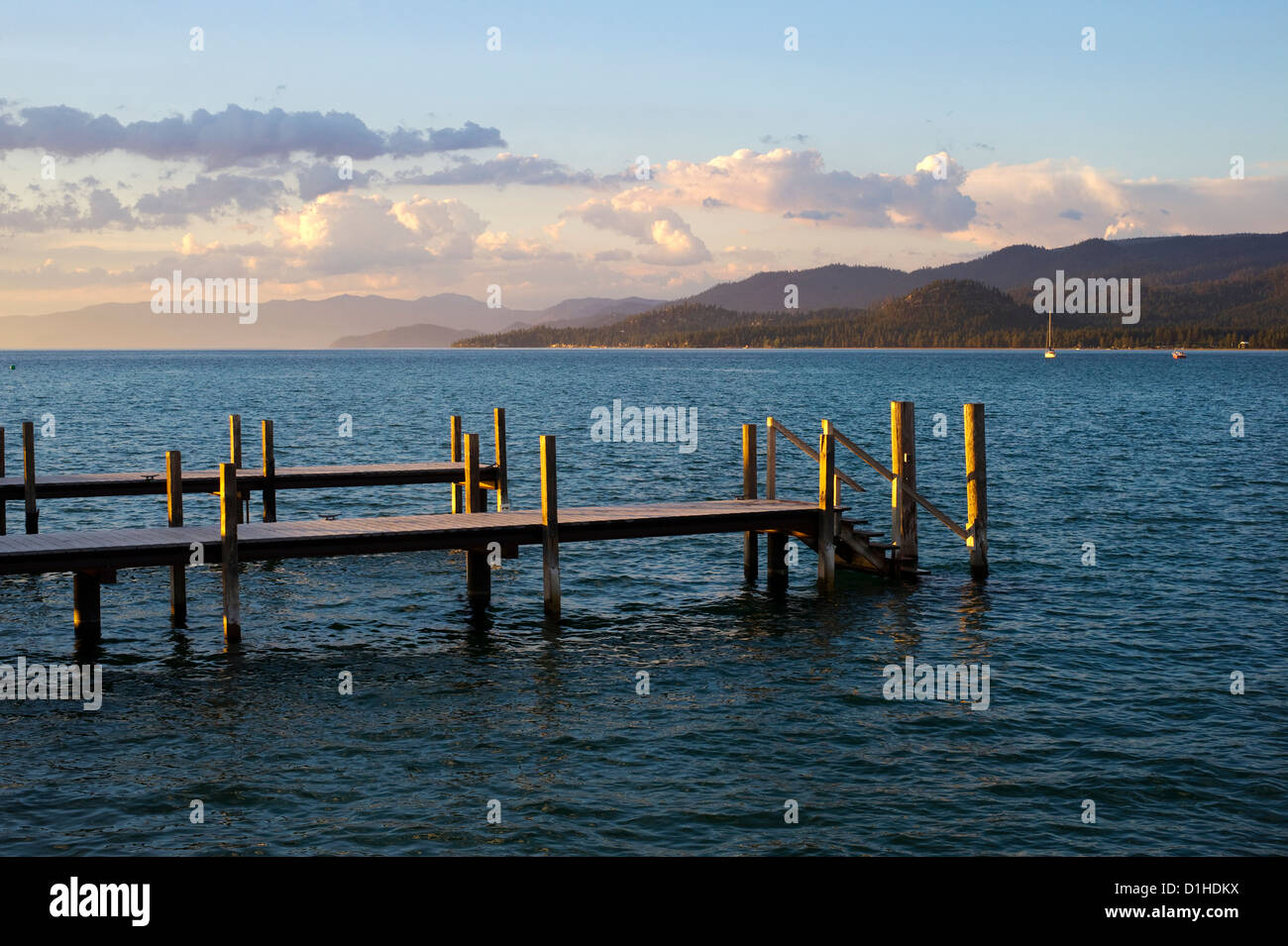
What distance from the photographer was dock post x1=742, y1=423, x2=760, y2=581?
1001 inches

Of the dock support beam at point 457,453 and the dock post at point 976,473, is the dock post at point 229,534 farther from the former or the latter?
the dock post at point 976,473

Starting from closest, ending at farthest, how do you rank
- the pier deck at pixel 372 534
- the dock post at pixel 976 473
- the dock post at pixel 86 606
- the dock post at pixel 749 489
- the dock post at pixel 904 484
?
1. the pier deck at pixel 372 534
2. the dock post at pixel 86 606
3. the dock post at pixel 904 484
4. the dock post at pixel 976 473
5. the dock post at pixel 749 489

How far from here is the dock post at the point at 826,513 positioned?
2317 centimetres

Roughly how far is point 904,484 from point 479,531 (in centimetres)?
855

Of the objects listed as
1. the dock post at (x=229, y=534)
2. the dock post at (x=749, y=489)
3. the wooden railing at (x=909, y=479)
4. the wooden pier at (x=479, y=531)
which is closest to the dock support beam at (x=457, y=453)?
the wooden pier at (x=479, y=531)

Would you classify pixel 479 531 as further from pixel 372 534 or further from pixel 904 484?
pixel 904 484

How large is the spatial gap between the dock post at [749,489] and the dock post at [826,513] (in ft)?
6.37

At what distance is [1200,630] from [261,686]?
1579cm

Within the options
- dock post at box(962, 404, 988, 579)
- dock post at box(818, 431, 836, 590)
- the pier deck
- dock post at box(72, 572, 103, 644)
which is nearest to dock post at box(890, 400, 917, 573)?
dock post at box(962, 404, 988, 579)

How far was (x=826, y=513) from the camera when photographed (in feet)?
76.8

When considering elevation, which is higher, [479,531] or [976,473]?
[976,473]

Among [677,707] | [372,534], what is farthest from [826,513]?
[372,534]
